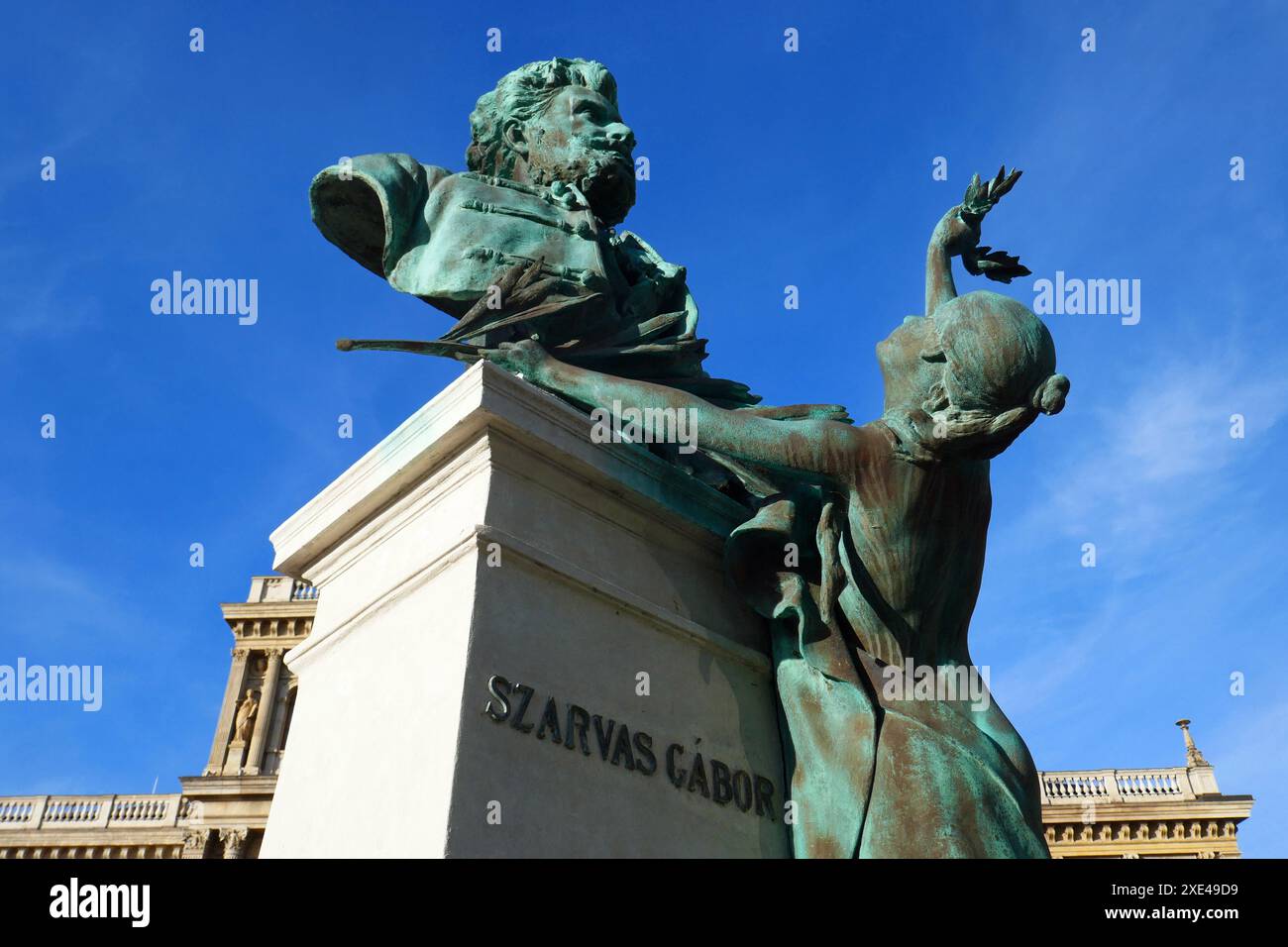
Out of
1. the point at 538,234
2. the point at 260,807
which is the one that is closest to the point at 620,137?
the point at 538,234

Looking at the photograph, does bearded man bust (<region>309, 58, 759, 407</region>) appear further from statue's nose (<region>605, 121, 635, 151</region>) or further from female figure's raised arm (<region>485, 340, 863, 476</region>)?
female figure's raised arm (<region>485, 340, 863, 476</region>)

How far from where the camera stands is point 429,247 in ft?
13.2

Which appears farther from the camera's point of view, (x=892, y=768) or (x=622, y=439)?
(x=622, y=439)

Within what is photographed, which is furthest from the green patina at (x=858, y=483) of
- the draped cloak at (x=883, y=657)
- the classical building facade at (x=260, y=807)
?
the classical building facade at (x=260, y=807)

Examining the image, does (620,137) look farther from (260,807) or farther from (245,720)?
(245,720)

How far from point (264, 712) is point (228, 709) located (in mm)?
1378

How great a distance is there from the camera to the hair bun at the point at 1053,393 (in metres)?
3.03

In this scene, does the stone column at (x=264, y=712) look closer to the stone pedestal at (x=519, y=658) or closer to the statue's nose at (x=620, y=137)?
the statue's nose at (x=620, y=137)

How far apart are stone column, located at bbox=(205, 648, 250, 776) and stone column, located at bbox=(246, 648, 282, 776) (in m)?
0.78

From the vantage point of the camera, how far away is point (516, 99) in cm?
464
